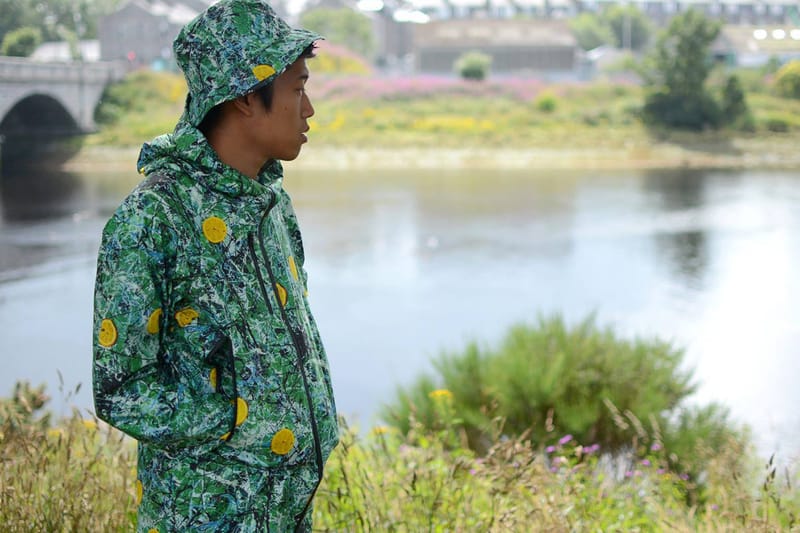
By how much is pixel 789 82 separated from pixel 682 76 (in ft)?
9.98

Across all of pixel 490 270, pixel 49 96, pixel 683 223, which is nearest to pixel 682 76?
pixel 683 223

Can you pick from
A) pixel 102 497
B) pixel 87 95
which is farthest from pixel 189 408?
pixel 87 95

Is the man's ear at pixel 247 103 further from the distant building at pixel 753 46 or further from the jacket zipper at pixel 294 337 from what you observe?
the distant building at pixel 753 46

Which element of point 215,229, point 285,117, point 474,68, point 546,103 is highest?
point 285,117

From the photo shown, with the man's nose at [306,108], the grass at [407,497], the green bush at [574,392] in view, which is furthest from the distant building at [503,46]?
the man's nose at [306,108]

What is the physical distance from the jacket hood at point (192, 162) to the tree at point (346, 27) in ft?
113

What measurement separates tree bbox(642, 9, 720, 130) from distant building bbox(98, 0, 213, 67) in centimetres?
1103

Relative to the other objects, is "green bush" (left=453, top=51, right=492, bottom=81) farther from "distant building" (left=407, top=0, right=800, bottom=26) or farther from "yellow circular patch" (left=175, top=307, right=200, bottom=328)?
"yellow circular patch" (left=175, top=307, right=200, bottom=328)

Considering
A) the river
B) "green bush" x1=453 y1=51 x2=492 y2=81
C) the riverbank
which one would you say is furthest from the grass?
"green bush" x1=453 y1=51 x2=492 y2=81

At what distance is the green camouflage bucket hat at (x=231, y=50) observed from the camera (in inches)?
45.6

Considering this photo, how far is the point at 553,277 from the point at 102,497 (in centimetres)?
836

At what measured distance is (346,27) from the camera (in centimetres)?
3691

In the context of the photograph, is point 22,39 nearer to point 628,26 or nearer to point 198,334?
point 198,334

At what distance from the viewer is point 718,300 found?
9148 mm
